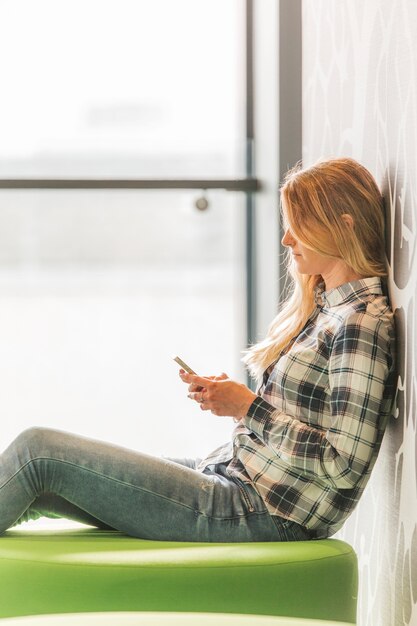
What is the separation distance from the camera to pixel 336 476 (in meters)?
1.87

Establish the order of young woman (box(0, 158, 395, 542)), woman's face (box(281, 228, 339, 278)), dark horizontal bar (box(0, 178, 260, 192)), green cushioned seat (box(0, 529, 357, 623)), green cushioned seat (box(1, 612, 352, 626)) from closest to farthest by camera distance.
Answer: green cushioned seat (box(1, 612, 352, 626))
green cushioned seat (box(0, 529, 357, 623))
young woman (box(0, 158, 395, 542))
woman's face (box(281, 228, 339, 278))
dark horizontal bar (box(0, 178, 260, 192))

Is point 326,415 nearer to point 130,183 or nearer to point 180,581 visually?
point 180,581

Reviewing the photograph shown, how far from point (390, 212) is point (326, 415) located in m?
0.46

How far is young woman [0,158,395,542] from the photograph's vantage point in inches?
75.3

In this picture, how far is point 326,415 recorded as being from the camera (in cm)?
194

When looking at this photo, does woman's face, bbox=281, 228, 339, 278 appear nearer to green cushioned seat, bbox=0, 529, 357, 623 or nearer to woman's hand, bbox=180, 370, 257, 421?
woman's hand, bbox=180, 370, 257, 421

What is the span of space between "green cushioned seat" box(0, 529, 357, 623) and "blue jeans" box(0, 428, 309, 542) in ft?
0.32

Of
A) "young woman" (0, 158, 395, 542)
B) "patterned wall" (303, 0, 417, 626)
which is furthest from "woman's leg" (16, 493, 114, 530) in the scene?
"patterned wall" (303, 0, 417, 626)

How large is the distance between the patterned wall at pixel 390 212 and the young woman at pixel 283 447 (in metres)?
0.06

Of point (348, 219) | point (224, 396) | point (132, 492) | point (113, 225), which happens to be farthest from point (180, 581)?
point (113, 225)

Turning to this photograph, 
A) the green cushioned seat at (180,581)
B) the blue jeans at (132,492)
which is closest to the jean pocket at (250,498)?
the blue jeans at (132,492)

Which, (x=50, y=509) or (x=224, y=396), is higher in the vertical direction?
(x=224, y=396)

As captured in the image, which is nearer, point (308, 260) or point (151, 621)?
point (151, 621)

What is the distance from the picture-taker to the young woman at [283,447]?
1912mm
